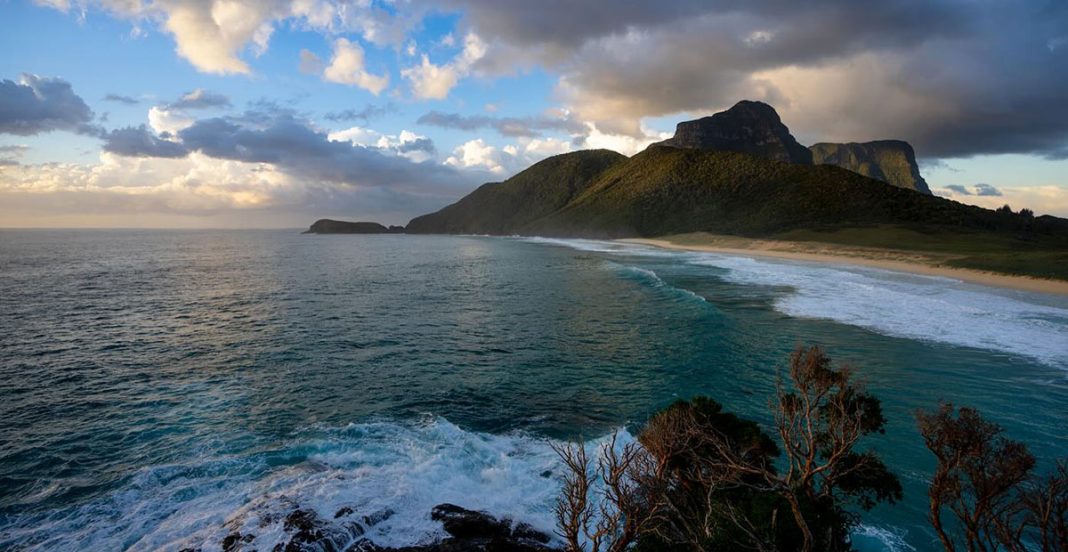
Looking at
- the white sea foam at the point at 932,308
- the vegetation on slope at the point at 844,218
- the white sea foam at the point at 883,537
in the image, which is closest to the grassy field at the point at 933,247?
the vegetation on slope at the point at 844,218

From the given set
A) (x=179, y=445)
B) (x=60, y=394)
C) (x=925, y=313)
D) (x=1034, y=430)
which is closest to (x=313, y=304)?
(x=60, y=394)

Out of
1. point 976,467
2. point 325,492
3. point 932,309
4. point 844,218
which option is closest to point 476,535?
point 325,492

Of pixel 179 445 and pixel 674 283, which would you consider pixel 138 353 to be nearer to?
pixel 179 445

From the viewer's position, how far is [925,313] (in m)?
39.2

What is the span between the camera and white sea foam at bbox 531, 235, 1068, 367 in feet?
102

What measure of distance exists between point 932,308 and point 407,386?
42.7m

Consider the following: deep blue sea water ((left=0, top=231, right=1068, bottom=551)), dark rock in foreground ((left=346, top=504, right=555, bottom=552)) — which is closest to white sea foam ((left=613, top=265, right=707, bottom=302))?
deep blue sea water ((left=0, top=231, right=1068, bottom=551))

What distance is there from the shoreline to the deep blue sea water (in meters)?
6.38

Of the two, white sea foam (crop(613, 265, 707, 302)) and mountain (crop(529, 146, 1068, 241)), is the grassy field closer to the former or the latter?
mountain (crop(529, 146, 1068, 241))

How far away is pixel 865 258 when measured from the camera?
8425 cm

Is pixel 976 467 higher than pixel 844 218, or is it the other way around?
pixel 844 218

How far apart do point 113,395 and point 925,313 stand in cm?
5276

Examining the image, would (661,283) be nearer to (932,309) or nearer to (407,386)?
(932,309)

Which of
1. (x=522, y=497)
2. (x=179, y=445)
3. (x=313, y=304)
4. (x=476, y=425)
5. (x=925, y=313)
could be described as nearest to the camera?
(x=522, y=497)
